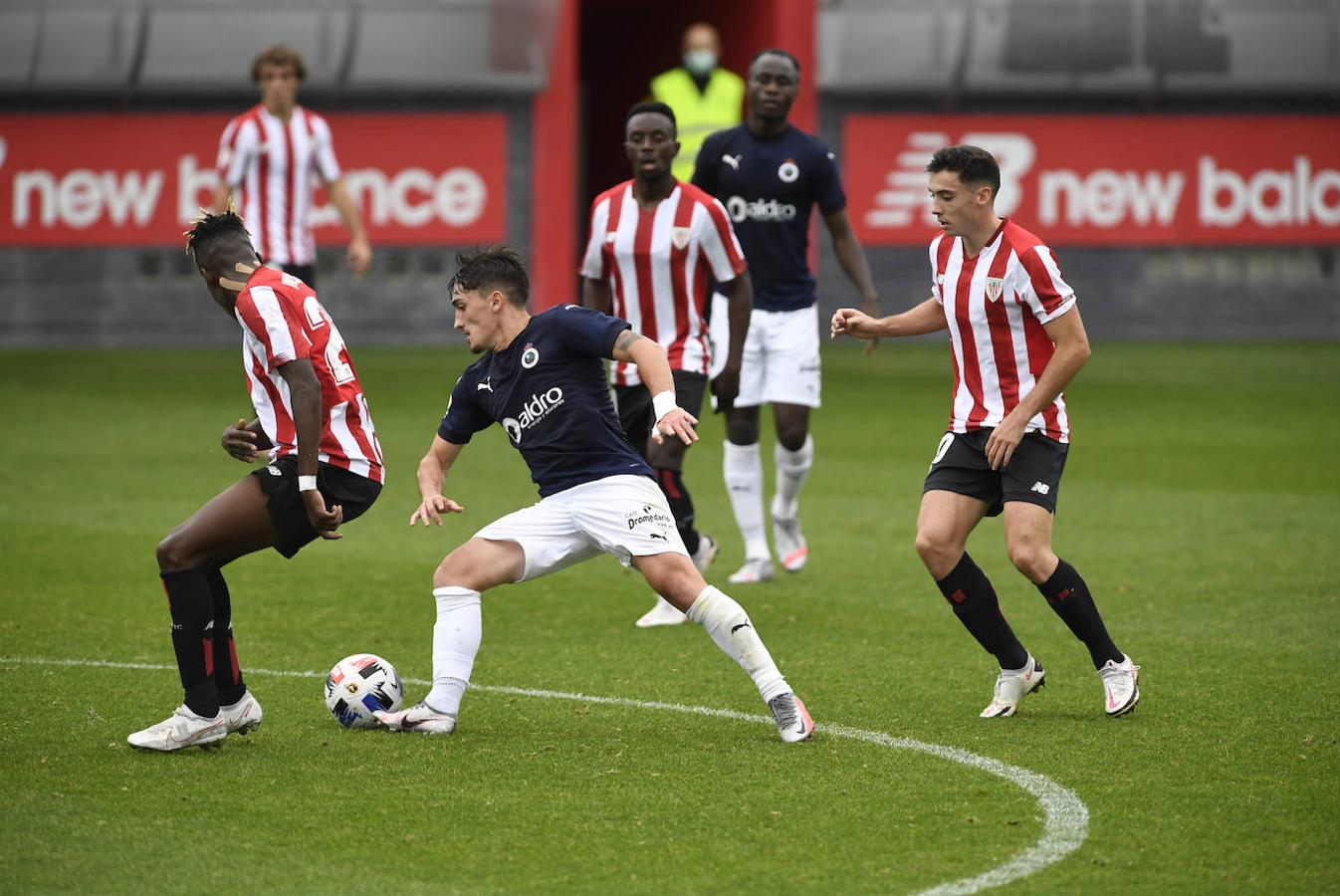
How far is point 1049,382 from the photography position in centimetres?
611

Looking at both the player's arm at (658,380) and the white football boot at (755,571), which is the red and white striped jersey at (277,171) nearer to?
the white football boot at (755,571)

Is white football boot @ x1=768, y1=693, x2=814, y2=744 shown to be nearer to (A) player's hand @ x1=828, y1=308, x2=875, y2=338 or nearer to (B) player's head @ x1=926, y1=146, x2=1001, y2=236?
(A) player's hand @ x1=828, y1=308, x2=875, y2=338

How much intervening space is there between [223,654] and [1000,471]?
2.60 meters

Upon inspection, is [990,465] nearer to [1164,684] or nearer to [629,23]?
[1164,684]

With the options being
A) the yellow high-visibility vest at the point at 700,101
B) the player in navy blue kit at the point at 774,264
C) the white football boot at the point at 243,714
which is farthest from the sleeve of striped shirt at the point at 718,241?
the yellow high-visibility vest at the point at 700,101

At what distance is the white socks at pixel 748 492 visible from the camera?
9492 millimetres

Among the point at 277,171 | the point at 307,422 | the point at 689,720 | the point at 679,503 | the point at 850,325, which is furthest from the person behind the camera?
the point at 277,171

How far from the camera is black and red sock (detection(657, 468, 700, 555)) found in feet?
28.3

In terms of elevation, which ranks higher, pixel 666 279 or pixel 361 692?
pixel 666 279

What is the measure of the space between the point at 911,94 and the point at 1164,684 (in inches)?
715

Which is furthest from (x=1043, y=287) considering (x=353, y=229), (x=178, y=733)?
(x=353, y=229)

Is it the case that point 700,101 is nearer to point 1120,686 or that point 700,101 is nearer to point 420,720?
point 1120,686

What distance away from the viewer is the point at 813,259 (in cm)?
2414

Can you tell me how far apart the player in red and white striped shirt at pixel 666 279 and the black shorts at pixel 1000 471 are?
7.15 feet
